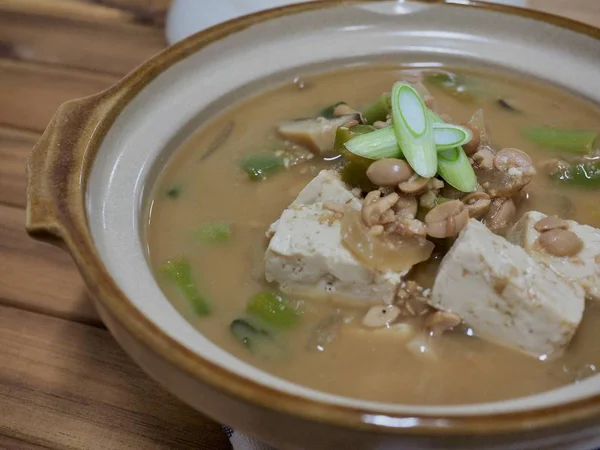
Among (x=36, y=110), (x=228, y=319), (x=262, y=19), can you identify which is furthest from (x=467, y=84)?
(x=36, y=110)

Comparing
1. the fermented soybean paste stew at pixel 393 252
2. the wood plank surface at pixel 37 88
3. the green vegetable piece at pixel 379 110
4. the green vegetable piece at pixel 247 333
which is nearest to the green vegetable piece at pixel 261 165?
the fermented soybean paste stew at pixel 393 252

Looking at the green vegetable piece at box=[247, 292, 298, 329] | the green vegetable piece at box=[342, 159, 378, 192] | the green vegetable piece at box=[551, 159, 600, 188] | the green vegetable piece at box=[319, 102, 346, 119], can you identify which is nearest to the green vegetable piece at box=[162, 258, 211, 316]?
the green vegetable piece at box=[247, 292, 298, 329]

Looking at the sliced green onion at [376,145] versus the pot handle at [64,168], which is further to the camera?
the sliced green onion at [376,145]

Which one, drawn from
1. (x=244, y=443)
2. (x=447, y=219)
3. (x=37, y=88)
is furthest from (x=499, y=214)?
(x=37, y=88)

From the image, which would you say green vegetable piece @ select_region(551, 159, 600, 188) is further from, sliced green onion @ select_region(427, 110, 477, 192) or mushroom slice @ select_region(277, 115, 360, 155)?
A: mushroom slice @ select_region(277, 115, 360, 155)

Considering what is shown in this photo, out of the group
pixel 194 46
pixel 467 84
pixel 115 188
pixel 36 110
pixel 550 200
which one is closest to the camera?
pixel 115 188

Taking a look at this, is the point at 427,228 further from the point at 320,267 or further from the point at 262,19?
the point at 262,19

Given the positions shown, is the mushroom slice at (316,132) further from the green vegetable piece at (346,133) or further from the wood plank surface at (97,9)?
the wood plank surface at (97,9)
